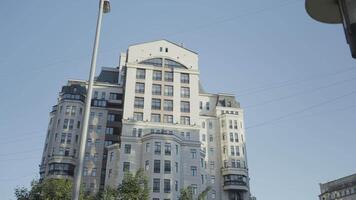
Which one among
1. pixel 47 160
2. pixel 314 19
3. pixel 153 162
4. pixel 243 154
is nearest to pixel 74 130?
pixel 47 160

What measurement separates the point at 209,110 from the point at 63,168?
35.0 metres

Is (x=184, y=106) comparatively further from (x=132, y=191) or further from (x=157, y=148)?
(x=132, y=191)

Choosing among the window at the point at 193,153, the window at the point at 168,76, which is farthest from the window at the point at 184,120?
the window at the point at 168,76

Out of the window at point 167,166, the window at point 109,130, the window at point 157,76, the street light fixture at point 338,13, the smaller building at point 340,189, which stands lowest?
the street light fixture at point 338,13

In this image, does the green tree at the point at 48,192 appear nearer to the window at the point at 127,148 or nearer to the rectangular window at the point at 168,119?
the window at the point at 127,148

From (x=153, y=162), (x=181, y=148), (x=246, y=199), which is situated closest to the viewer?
(x=153, y=162)

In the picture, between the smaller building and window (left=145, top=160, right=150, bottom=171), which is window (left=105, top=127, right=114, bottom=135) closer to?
window (left=145, top=160, right=150, bottom=171)

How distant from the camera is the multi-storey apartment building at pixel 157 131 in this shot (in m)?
61.8

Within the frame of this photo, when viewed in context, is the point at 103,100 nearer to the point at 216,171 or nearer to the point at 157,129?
the point at 157,129

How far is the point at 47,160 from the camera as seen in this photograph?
228ft

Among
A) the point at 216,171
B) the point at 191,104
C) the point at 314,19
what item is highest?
the point at 191,104

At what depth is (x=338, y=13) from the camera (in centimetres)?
494

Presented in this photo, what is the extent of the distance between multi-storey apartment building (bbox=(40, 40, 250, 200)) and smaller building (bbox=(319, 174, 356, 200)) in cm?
5142

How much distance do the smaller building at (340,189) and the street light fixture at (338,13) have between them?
117m
